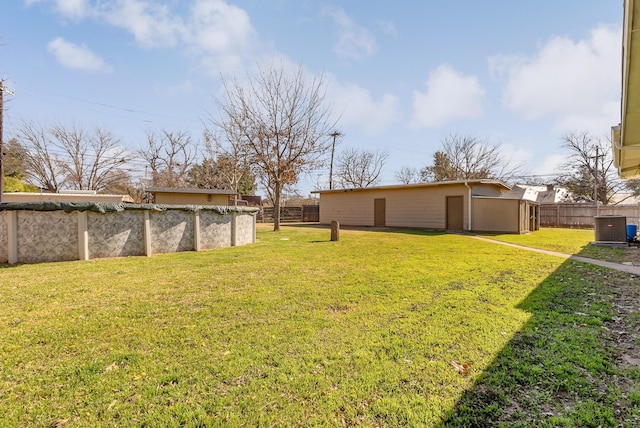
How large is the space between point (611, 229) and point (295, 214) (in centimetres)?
2036

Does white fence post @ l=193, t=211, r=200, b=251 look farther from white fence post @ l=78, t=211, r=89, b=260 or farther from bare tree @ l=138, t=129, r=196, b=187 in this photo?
bare tree @ l=138, t=129, r=196, b=187

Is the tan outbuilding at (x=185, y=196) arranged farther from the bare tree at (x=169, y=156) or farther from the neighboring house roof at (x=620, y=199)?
the neighboring house roof at (x=620, y=199)

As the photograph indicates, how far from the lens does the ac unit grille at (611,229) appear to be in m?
9.27

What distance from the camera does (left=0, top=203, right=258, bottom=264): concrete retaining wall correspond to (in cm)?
620

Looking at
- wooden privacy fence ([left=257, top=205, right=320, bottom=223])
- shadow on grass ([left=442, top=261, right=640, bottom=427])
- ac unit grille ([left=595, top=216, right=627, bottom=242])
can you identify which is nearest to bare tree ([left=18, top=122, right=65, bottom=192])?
wooden privacy fence ([left=257, top=205, right=320, bottom=223])

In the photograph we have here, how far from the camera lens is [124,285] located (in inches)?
180

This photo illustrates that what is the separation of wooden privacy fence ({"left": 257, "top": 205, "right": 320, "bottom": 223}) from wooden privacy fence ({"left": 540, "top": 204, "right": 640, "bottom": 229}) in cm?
1662

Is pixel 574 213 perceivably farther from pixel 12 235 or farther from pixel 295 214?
pixel 12 235

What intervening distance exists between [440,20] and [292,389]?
11002 millimetres

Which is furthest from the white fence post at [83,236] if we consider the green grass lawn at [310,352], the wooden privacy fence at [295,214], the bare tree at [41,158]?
the bare tree at [41,158]

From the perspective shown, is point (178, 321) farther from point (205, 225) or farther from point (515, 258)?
point (515, 258)

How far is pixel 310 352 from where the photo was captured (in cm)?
244

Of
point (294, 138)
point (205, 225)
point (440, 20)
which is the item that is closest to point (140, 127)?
point (294, 138)

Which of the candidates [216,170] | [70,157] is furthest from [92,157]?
[216,170]
